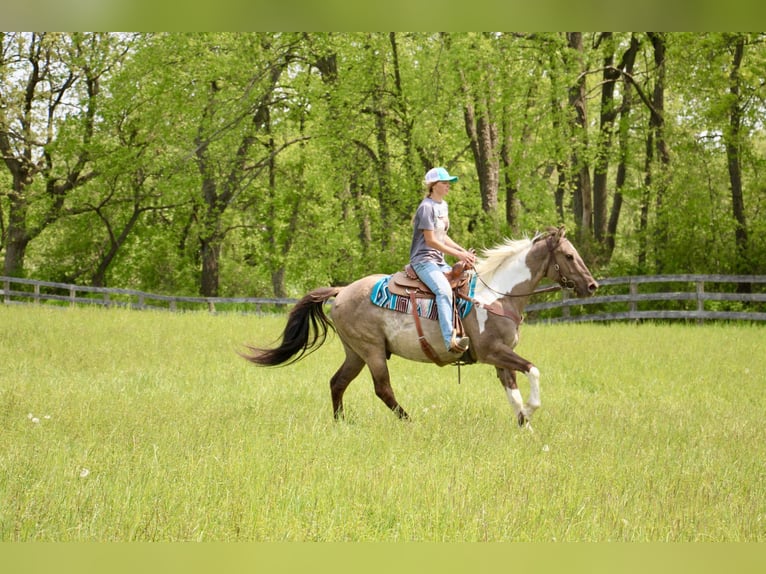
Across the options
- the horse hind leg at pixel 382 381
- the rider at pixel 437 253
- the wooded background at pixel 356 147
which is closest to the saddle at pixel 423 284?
the rider at pixel 437 253

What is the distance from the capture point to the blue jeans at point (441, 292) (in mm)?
7457

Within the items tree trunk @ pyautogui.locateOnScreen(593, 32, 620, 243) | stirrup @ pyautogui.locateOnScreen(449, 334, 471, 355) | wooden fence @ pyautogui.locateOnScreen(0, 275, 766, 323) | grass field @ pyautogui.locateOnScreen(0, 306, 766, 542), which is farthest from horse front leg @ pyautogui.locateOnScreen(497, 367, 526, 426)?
tree trunk @ pyautogui.locateOnScreen(593, 32, 620, 243)

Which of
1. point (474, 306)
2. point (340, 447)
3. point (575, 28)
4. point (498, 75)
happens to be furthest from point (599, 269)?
point (575, 28)

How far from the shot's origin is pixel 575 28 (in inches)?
75.7

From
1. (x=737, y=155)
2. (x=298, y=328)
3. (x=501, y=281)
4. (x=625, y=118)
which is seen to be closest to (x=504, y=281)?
(x=501, y=281)

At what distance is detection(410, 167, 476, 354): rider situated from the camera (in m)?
7.23

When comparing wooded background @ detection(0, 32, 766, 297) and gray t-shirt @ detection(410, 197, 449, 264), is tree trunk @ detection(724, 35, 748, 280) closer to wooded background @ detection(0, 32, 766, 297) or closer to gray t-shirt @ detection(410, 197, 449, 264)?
wooded background @ detection(0, 32, 766, 297)

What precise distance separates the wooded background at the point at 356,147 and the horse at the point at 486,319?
525 inches

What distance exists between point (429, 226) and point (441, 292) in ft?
2.04

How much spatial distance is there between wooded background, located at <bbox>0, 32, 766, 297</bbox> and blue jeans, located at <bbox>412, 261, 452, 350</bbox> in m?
13.7

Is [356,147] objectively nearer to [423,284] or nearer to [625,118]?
[625,118]

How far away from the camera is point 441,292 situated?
24.5ft

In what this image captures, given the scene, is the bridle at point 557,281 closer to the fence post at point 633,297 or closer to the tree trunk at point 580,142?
the fence post at point 633,297

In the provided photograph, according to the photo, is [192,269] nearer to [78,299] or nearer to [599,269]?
[78,299]
